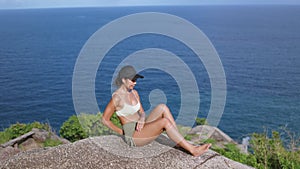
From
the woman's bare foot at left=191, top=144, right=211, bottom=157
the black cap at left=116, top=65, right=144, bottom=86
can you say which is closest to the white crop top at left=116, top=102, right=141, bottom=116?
the black cap at left=116, top=65, right=144, bottom=86

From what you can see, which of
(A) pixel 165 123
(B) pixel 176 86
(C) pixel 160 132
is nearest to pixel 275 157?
(C) pixel 160 132

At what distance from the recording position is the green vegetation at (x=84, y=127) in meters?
12.9

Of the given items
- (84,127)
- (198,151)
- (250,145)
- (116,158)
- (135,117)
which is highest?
(135,117)

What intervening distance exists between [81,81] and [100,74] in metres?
7.76

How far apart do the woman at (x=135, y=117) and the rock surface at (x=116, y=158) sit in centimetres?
25

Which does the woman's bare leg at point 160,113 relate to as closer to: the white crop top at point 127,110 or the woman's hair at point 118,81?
the white crop top at point 127,110

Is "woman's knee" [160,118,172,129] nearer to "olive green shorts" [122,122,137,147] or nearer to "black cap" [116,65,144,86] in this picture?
"olive green shorts" [122,122,137,147]

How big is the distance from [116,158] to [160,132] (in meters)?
1.02

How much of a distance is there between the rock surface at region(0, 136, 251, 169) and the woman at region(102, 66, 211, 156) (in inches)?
9.9

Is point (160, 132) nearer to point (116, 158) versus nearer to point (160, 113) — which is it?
point (160, 113)

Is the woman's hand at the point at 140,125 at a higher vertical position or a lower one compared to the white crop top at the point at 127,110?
lower

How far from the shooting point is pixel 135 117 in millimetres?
6562

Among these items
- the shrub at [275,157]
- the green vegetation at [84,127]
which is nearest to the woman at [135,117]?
the shrub at [275,157]

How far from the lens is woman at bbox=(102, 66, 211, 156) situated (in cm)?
623
